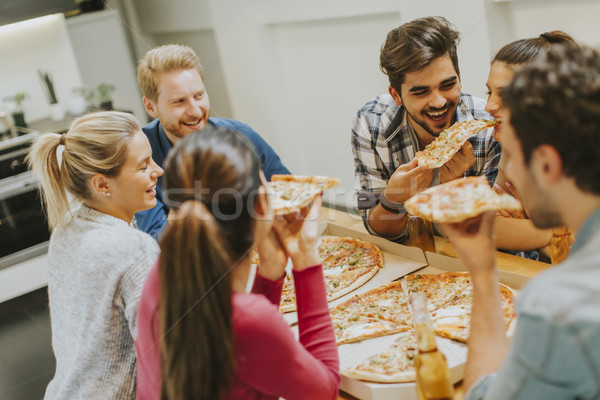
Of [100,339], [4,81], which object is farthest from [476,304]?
[4,81]

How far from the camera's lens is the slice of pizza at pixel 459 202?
1.33 m

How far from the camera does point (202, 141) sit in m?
1.36

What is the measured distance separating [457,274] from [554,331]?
113 cm

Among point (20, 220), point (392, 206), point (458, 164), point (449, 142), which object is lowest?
point (20, 220)

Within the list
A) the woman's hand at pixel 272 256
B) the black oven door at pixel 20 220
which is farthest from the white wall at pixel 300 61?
the woman's hand at pixel 272 256

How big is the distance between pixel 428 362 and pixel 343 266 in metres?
1.04

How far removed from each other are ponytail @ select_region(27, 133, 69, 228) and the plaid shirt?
1.25 metres

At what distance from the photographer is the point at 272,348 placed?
4.32 feet

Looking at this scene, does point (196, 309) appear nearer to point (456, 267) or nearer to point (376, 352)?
point (376, 352)

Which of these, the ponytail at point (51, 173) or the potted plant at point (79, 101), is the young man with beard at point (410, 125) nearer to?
the ponytail at point (51, 173)

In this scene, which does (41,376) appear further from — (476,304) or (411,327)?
(476,304)

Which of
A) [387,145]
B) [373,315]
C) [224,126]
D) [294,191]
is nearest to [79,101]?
[224,126]

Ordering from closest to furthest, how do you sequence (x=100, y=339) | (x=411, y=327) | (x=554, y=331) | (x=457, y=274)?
(x=554, y=331) < (x=100, y=339) < (x=411, y=327) < (x=457, y=274)

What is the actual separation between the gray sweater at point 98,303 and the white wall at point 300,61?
234 cm
